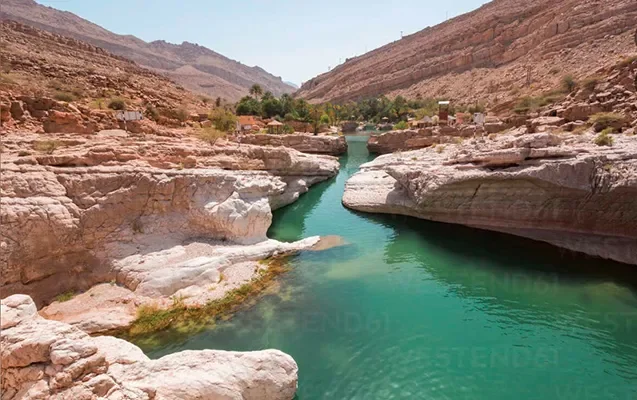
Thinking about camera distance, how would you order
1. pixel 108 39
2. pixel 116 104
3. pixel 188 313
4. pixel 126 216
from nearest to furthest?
pixel 188 313 → pixel 126 216 → pixel 116 104 → pixel 108 39

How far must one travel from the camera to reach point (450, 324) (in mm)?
8938

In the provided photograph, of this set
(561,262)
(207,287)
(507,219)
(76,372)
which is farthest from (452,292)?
(76,372)

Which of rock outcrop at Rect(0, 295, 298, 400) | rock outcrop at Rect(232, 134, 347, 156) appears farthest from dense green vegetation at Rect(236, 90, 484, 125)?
rock outcrop at Rect(0, 295, 298, 400)

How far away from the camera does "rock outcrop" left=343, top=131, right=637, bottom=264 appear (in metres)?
11.3

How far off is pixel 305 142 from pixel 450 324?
26.9m

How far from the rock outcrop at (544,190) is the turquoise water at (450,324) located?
0.86 meters

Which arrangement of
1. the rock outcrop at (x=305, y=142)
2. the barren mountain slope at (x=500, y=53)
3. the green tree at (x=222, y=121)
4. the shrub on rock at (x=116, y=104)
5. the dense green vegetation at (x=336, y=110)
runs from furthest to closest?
the dense green vegetation at (x=336, y=110) → the barren mountain slope at (x=500, y=53) → the green tree at (x=222, y=121) → the rock outcrop at (x=305, y=142) → the shrub on rock at (x=116, y=104)

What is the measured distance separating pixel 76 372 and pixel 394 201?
1488cm

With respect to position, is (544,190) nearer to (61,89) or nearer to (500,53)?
(61,89)

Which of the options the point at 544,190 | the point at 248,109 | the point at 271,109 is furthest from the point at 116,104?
the point at 271,109

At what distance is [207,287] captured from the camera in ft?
34.6

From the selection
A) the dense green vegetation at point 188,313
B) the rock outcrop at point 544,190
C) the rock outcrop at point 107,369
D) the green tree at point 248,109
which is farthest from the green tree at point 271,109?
the rock outcrop at point 107,369

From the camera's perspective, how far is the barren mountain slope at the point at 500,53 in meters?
49.0

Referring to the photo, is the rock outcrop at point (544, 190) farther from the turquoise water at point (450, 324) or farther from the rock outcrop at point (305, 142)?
the rock outcrop at point (305, 142)
